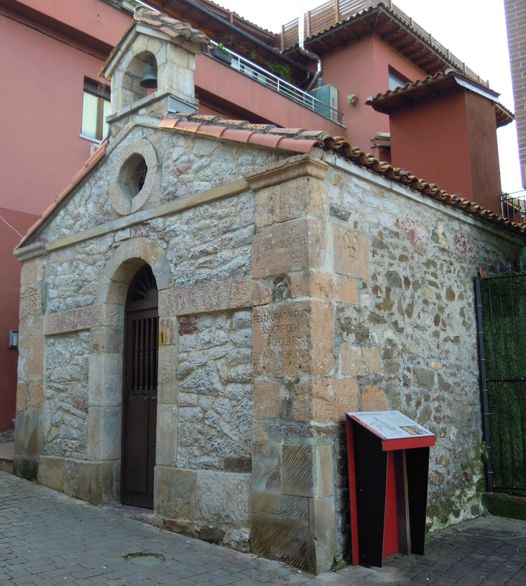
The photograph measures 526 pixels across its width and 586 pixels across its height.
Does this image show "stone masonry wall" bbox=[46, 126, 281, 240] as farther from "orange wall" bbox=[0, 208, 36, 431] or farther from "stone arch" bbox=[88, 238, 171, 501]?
"orange wall" bbox=[0, 208, 36, 431]

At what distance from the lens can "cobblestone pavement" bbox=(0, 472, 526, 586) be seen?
4.45 meters

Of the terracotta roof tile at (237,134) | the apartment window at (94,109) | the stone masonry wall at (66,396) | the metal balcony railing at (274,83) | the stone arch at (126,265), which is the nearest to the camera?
the terracotta roof tile at (237,134)

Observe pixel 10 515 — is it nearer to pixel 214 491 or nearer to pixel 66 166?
pixel 214 491

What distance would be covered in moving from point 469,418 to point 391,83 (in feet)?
39.7

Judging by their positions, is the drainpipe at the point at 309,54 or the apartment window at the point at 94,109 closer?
the apartment window at the point at 94,109

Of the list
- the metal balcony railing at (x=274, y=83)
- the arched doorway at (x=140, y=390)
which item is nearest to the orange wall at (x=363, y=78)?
the metal balcony railing at (x=274, y=83)

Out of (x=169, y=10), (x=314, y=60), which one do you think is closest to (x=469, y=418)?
(x=169, y=10)

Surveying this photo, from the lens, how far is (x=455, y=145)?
30.6 feet

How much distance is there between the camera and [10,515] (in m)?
6.17

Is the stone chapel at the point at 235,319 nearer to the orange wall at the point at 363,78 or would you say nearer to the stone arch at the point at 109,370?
the stone arch at the point at 109,370

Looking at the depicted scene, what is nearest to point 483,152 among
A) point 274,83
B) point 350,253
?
point 350,253

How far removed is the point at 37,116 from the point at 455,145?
7.02 m

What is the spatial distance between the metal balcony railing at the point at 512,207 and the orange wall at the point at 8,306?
7.74 meters

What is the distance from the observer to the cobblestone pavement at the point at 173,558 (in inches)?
175
